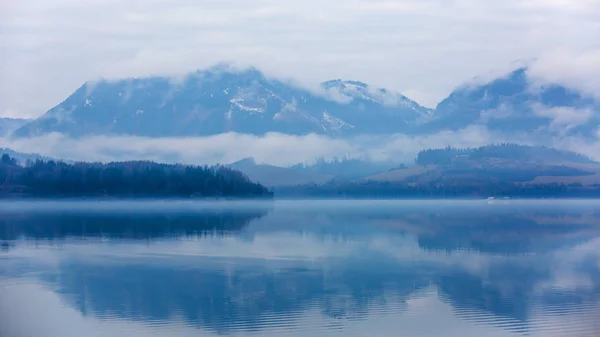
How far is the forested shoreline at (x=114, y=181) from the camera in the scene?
165125 mm

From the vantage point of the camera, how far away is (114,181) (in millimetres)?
166375

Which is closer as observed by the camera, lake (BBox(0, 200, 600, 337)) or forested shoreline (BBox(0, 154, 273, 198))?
lake (BBox(0, 200, 600, 337))

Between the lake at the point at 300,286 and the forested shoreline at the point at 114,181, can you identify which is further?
the forested shoreline at the point at 114,181

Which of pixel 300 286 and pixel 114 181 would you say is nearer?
pixel 300 286

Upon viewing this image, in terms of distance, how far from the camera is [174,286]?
34.9 meters

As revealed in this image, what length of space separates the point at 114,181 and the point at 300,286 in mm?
137358

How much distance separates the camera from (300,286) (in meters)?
34.6

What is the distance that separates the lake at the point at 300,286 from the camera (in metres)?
27.0

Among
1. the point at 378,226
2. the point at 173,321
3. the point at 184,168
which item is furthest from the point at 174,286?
the point at 184,168

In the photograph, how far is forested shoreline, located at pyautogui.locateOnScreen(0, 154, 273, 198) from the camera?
542ft

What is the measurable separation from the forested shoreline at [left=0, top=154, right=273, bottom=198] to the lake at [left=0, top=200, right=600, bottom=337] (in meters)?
106

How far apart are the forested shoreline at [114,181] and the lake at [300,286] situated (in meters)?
106

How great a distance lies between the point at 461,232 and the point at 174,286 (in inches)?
1528

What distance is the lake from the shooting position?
2700cm
